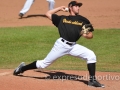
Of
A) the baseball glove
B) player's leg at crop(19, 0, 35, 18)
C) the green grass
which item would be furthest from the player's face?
player's leg at crop(19, 0, 35, 18)

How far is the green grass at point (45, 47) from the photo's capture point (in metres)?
10.6

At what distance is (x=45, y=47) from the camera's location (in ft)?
40.6

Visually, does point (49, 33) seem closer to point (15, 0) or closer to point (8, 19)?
point (8, 19)

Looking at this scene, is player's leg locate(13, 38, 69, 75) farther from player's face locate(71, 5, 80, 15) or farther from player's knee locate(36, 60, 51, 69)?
player's face locate(71, 5, 80, 15)

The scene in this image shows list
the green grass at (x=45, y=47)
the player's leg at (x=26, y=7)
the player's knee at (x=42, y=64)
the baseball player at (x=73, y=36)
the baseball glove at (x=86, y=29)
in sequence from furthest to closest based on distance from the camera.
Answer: the player's leg at (x=26, y=7) < the green grass at (x=45, y=47) < the player's knee at (x=42, y=64) < the baseball player at (x=73, y=36) < the baseball glove at (x=86, y=29)

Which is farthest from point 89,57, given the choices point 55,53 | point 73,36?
point 55,53

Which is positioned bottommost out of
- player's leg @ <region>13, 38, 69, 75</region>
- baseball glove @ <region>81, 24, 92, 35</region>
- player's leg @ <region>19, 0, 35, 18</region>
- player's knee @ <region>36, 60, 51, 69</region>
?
player's knee @ <region>36, 60, 51, 69</region>

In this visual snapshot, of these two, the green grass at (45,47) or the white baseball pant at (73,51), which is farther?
the green grass at (45,47)

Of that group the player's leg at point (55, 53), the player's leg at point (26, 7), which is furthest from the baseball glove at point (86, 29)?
the player's leg at point (26, 7)

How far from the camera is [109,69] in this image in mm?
9758

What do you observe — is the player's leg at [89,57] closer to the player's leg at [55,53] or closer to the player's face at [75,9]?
the player's leg at [55,53]

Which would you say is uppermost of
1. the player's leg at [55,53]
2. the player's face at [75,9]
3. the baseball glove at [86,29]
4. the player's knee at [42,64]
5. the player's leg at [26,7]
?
the player's leg at [26,7]

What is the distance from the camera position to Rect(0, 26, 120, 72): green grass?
10.6 metres

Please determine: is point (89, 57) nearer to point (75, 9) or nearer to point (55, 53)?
point (55, 53)
